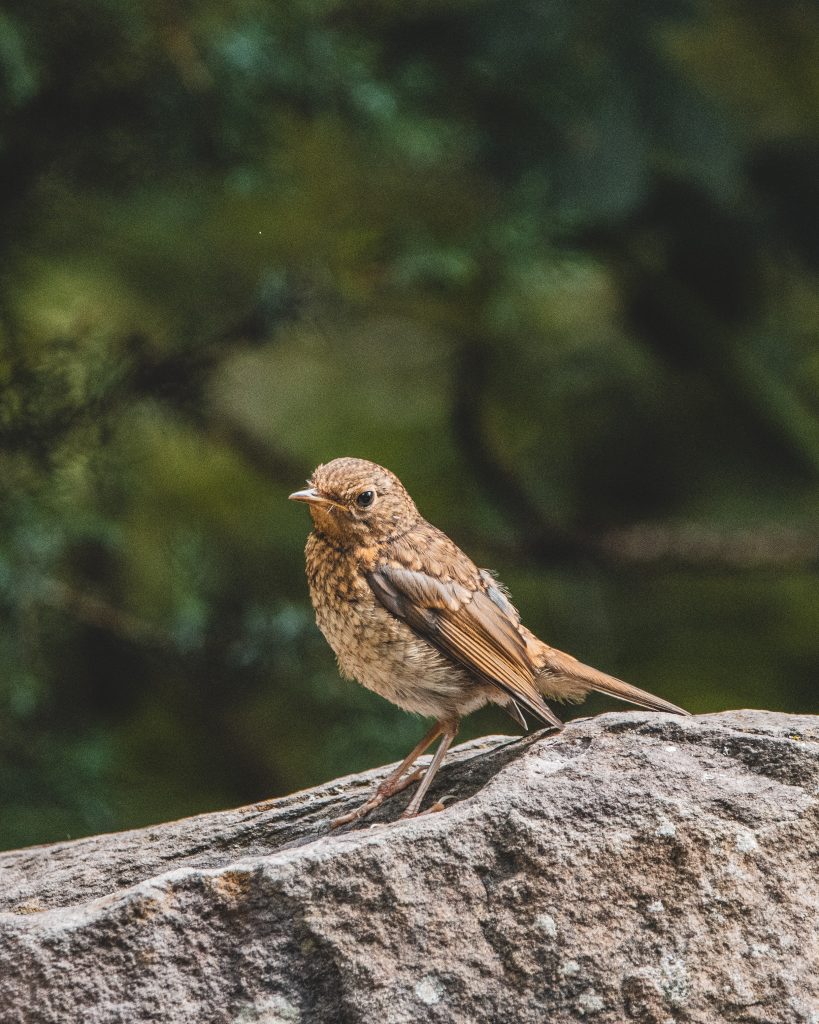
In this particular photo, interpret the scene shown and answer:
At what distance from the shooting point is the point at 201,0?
4.92m

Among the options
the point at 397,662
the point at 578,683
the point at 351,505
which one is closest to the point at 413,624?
the point at 397,662

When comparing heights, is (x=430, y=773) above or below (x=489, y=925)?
above

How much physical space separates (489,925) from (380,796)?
97 cm

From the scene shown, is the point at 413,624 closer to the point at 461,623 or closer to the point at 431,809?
the point at 461,623

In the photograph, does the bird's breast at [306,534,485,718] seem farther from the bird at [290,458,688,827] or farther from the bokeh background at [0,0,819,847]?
the bokeh background at [0,0,819,847]

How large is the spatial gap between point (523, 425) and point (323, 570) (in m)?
3.00

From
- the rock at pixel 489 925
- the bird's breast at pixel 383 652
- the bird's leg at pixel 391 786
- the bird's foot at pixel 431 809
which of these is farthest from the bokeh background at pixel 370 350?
the rock at pixel 489 925

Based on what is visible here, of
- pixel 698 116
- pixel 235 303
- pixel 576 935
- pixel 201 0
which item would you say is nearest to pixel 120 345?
pixel 235 303

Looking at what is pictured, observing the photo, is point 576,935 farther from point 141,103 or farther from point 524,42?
point 141,103

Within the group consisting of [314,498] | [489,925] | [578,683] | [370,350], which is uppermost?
[370,350]

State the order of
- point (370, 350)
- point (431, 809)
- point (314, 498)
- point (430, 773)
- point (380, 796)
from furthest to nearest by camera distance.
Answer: point (370, 350), point (314, 498), point (380, 796), point (430, 773), point (431, 809)

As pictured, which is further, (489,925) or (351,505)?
(351,505)

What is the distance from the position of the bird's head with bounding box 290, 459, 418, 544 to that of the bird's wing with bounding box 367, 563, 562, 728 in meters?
0.14

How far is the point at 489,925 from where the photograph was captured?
2680 millimetres
